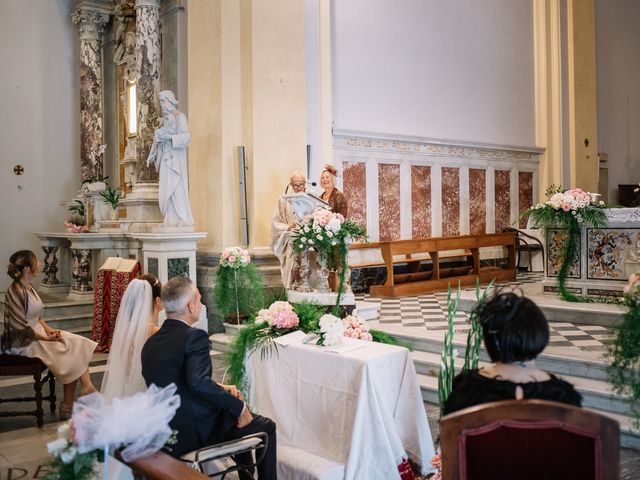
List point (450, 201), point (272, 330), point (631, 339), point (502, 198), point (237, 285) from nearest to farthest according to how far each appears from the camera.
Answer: point (631, 339)
point (272, 330)
point (237, 285)
point (450, 201)
point (502, 198)

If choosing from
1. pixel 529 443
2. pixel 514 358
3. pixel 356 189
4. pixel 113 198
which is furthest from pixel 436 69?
pixel 529 443

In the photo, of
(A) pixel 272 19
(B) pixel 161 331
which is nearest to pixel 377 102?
(A) pixel 272 19

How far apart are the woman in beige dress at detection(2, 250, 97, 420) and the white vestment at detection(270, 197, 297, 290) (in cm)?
280

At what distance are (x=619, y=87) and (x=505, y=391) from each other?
16.2m

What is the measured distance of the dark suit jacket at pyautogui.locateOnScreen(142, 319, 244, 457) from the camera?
3.37m

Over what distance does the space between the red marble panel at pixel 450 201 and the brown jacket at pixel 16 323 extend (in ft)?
28.6

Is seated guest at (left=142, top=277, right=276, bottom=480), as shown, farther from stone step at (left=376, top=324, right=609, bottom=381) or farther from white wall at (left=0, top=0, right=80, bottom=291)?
white wall at (left=0, top=0, right=80, bottom=291)

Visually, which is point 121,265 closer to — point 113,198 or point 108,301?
point 108,301

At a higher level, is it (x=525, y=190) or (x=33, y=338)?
(x=525, y=190)

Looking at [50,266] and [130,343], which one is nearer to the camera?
[130,343]

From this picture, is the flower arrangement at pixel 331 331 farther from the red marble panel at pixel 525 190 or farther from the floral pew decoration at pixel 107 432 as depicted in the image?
→ the red marble panel at pixel 525 190

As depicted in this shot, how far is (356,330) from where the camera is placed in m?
4.56

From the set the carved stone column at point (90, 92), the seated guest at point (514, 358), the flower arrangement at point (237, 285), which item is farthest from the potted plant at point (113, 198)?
the seated guest at point (514, 358)

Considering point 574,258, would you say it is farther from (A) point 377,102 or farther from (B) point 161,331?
(B) point 161,331
